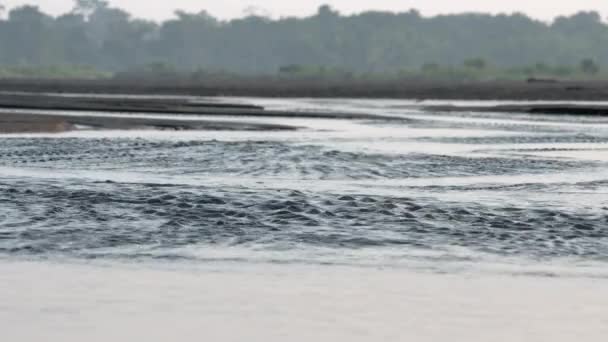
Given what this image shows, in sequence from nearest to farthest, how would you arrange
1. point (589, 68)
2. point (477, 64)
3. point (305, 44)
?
point (589, 68) < point (477, 64) < point (305, 44)

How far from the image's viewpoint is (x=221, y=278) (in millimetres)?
10812

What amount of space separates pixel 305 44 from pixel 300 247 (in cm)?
14245

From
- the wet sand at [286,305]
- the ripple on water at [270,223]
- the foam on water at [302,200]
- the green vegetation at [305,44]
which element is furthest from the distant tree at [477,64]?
the wet sand at [286,305]

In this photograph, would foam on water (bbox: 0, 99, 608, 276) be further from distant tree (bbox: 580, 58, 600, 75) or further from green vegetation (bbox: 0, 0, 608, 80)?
green vegetation (bbox: 0, 0, 608, 80)

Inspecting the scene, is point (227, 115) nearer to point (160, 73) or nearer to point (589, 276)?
point (589, 276)

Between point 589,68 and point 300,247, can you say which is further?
point 589,68

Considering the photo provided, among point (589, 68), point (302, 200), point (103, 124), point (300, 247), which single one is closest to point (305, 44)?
point (589, 68)

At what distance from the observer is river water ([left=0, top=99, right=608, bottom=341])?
9.14m

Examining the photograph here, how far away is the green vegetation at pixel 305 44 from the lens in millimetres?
147750

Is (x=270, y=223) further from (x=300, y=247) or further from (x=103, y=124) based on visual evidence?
(x=103, y=124)

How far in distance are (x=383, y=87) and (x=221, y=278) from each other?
7753cm

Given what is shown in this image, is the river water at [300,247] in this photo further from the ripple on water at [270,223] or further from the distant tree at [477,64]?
the distant tree at [477,64]

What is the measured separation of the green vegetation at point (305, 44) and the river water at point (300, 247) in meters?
114

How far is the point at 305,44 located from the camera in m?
154
